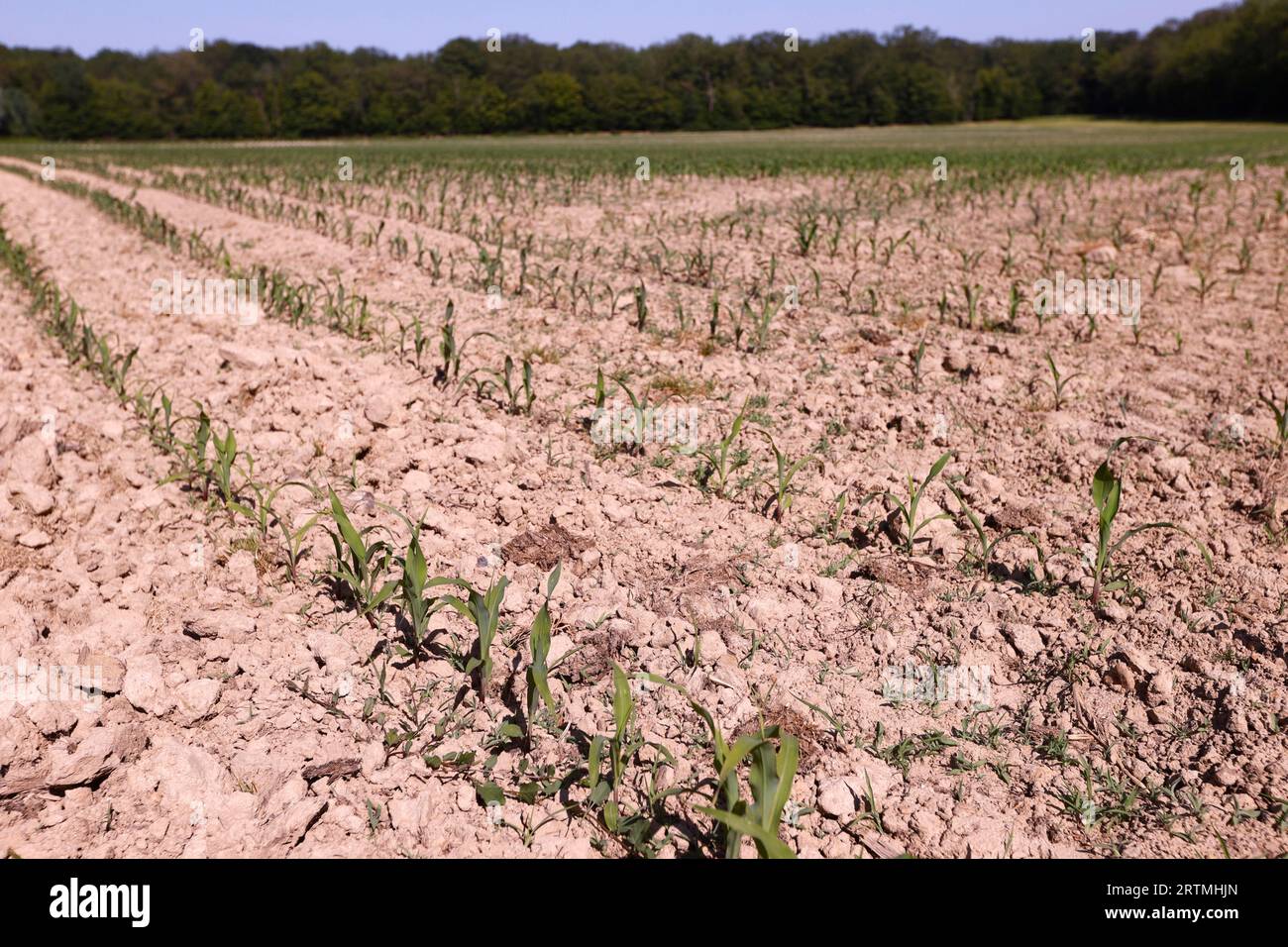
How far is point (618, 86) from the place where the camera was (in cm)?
6575

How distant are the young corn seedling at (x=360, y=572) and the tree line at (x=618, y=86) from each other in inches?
2620

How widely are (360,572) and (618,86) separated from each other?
230 ft

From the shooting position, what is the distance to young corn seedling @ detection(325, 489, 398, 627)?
294cm

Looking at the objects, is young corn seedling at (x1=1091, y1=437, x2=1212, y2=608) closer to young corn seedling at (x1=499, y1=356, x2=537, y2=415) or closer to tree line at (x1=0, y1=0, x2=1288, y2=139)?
young corn seedling at (x1=499, y1=356, x2=537, y2=415)

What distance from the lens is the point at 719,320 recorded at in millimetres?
6266

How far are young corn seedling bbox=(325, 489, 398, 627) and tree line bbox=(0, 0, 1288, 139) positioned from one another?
218ft

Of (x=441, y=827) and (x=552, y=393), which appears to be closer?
(x=441, y=827)

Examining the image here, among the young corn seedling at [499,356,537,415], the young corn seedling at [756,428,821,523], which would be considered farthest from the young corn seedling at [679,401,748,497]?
the young corn seedling at [499,356,537,415]

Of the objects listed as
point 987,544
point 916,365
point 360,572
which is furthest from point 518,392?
point 987,544

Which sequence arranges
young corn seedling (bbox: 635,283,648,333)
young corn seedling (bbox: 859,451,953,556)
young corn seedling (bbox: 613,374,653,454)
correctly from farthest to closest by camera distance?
1. young corn seedling (bbox: 635,283,648,333)
2. young corn seedling (bbox: 613,374,653,454)
3. young corn seedling (bbox: 859,451,953,556)
